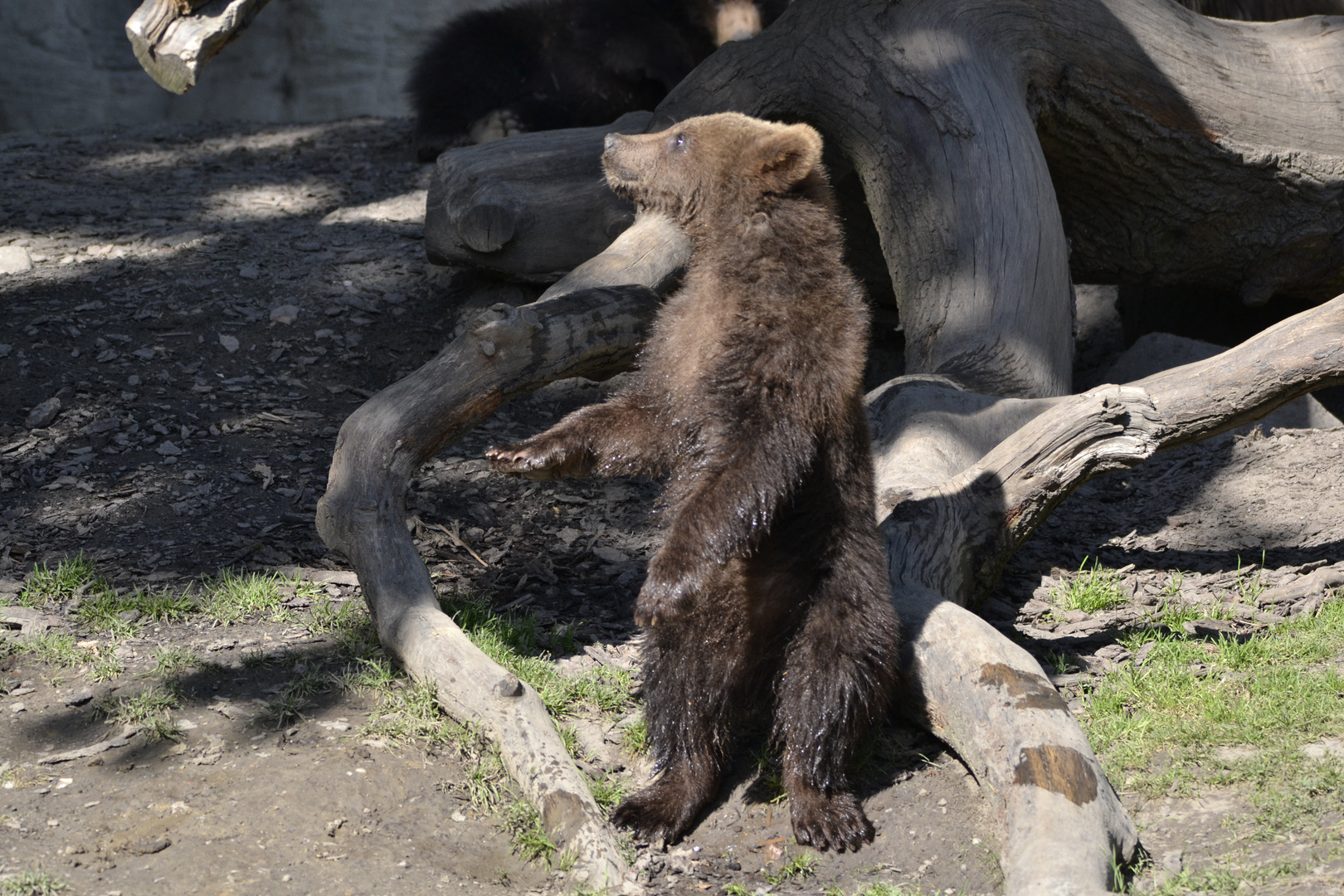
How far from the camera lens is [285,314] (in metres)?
6.09

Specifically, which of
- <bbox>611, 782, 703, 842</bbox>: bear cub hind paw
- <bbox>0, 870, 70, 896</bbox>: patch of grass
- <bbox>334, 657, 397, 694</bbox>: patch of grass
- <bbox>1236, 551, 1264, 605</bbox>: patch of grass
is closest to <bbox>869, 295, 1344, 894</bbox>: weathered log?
<bbox>1236, 551, 1264, 605</bbox>: patch of grass

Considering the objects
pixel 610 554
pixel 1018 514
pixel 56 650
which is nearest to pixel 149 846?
pixel 56 650

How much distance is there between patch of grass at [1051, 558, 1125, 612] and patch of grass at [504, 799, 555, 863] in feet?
7.63

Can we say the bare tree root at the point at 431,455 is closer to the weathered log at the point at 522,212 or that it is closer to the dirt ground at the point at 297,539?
the dirt ground at the point at 297,539

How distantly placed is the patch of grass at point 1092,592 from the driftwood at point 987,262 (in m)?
0.50

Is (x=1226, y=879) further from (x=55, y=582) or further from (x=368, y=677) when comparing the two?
(x=55, y=582)

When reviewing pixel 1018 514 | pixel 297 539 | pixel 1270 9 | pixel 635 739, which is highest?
pixel 1270 9

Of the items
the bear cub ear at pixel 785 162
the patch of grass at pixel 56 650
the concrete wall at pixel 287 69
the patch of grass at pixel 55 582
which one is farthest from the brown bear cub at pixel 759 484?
the concrete wall at pixel 287 69

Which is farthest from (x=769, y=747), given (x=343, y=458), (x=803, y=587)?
(x=343, y=458)

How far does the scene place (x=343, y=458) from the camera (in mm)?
3730

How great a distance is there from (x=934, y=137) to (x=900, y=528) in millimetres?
2130

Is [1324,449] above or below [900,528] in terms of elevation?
below

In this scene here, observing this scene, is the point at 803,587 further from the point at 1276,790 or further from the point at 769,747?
the point at 1276,790

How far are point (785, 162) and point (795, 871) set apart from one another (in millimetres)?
1982
